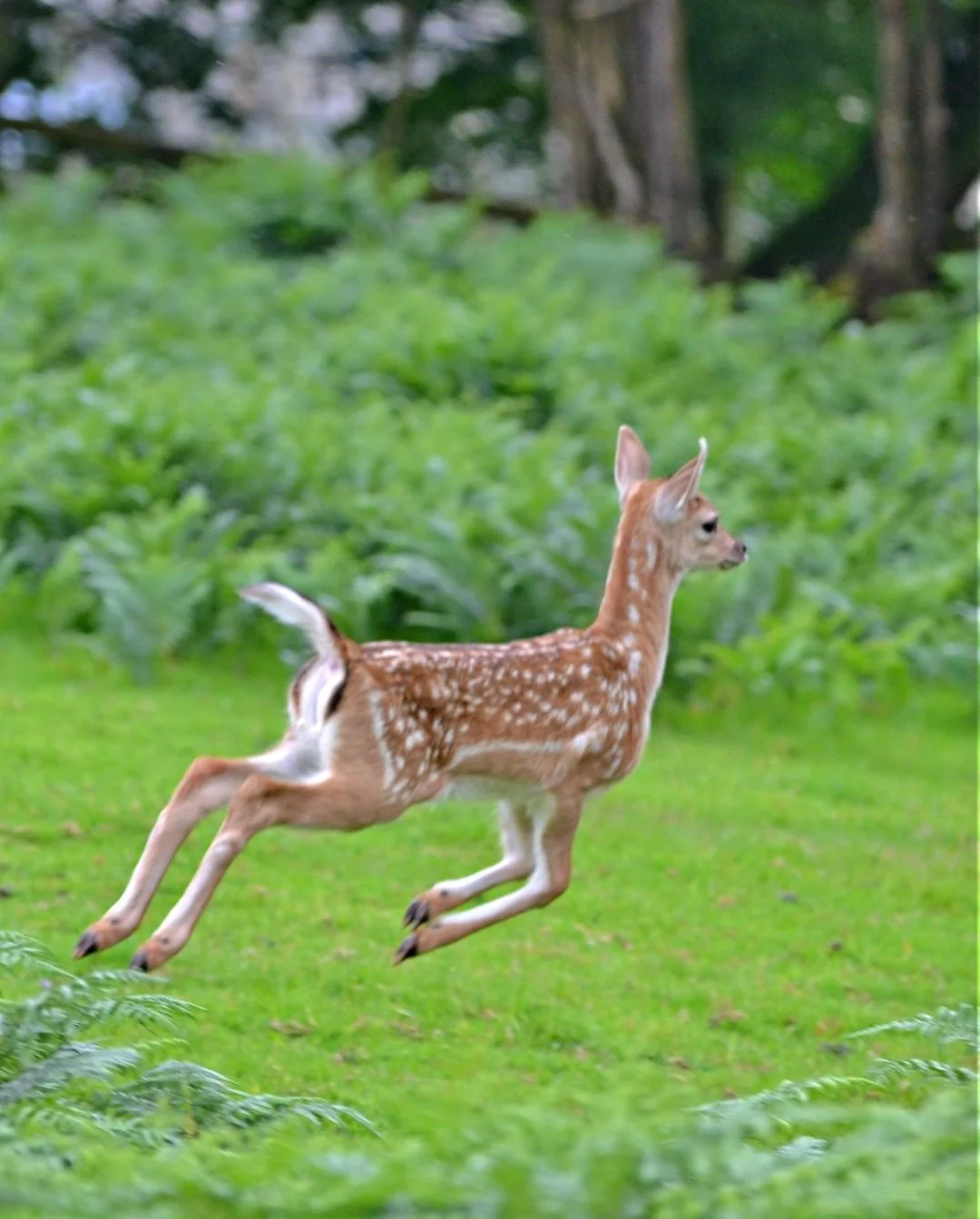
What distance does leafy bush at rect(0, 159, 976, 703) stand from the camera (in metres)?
12.8

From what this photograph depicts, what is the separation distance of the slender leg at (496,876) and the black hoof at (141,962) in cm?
125

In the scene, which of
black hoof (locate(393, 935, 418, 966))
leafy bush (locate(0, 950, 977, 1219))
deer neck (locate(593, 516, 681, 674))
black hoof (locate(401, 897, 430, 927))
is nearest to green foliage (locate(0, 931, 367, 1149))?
leafy bush (locate(0, 950, 977, 1219))

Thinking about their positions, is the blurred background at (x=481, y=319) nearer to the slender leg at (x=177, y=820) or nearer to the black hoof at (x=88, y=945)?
the slender leg at (x=177, y=820)

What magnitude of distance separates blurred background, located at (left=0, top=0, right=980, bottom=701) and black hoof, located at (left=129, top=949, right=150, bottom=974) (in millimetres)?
5724

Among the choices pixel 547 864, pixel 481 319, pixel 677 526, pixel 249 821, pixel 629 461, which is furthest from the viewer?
pixel 481 319

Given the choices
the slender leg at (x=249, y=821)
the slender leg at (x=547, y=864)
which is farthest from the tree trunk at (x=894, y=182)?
the slender leg at (x=249, y=821)

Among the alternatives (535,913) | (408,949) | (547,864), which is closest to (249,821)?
(408,949)

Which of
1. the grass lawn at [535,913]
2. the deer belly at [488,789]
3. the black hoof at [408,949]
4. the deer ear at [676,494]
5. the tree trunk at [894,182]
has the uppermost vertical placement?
the tree trunk at [894,182]

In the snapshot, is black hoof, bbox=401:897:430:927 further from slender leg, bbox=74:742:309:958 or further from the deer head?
the deer head

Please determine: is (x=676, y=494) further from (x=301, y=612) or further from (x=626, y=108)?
(x=626, y=108)

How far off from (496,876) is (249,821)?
1.37 meters

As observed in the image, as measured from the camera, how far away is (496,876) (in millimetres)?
7789

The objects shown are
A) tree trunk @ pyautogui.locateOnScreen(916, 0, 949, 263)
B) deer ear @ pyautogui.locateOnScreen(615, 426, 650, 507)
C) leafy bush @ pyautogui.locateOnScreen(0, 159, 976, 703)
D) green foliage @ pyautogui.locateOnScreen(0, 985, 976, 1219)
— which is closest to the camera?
green foliage @ pyautogui.locateOnScreen(0, 985, 976, 1219)

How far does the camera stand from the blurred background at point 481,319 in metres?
13.0
